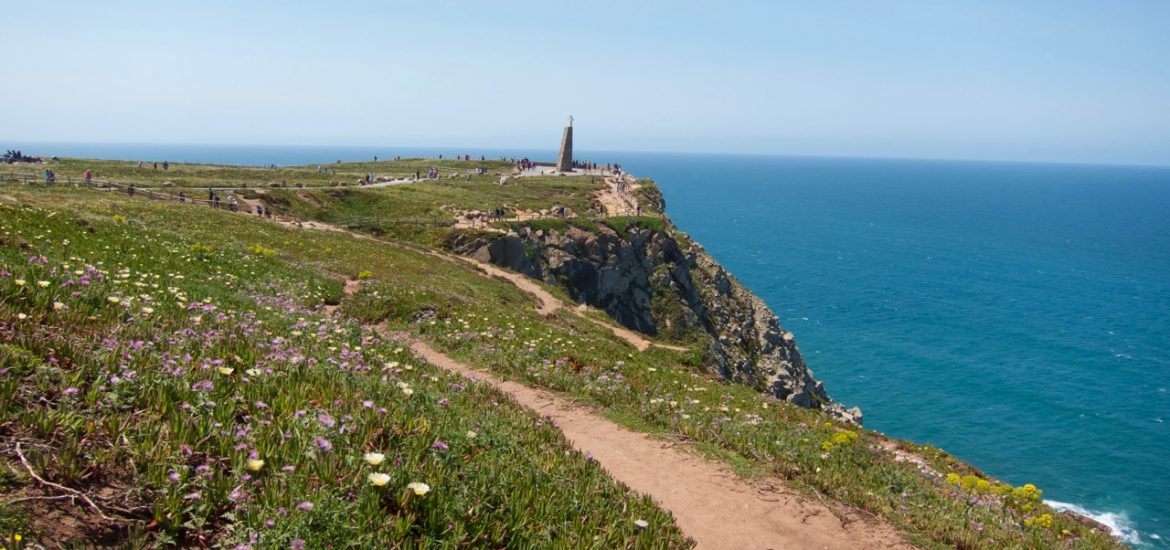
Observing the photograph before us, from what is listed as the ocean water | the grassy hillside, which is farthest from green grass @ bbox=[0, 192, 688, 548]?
the ocean water

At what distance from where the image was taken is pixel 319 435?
589 cm

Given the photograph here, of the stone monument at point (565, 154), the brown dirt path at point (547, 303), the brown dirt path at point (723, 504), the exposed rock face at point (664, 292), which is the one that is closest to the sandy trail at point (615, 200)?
the exposed rock face at point (664, 292)

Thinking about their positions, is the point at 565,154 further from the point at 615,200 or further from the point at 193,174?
the point at 193,174

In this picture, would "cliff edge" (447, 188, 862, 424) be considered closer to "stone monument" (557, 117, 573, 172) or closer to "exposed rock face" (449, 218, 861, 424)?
"exposed rock face" (449, 218, 861, 424)

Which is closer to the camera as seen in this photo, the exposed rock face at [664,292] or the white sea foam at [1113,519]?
the white sea foam at [1113,519]

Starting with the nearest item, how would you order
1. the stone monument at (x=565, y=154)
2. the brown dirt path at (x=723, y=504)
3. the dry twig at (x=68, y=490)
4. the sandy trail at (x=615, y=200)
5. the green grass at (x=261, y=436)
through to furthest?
1. the dry twig at (x=68, y=490)
2. the green grass at (x=261, y=436)
3. the brown dirt path at (x=723, y=504)
4. the sandy trail at (x=615, y=200)
5. the stone monument at (x=565, y=154)

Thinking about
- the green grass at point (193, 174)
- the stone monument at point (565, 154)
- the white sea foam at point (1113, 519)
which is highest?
the stone monument at point (565, 154)

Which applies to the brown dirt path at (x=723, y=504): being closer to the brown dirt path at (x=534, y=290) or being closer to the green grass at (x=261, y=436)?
the green grass at (x=261, y=436)

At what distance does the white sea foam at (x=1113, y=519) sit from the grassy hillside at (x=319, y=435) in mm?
27457

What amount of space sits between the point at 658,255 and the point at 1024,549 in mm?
49697

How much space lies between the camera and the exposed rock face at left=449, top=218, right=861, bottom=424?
47.9 m

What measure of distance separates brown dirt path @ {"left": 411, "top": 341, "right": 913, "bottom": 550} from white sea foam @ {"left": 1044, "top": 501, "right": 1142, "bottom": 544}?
115 ft

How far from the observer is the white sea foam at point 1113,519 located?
34719mm

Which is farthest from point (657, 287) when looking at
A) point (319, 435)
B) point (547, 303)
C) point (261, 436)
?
point (261, 436)
